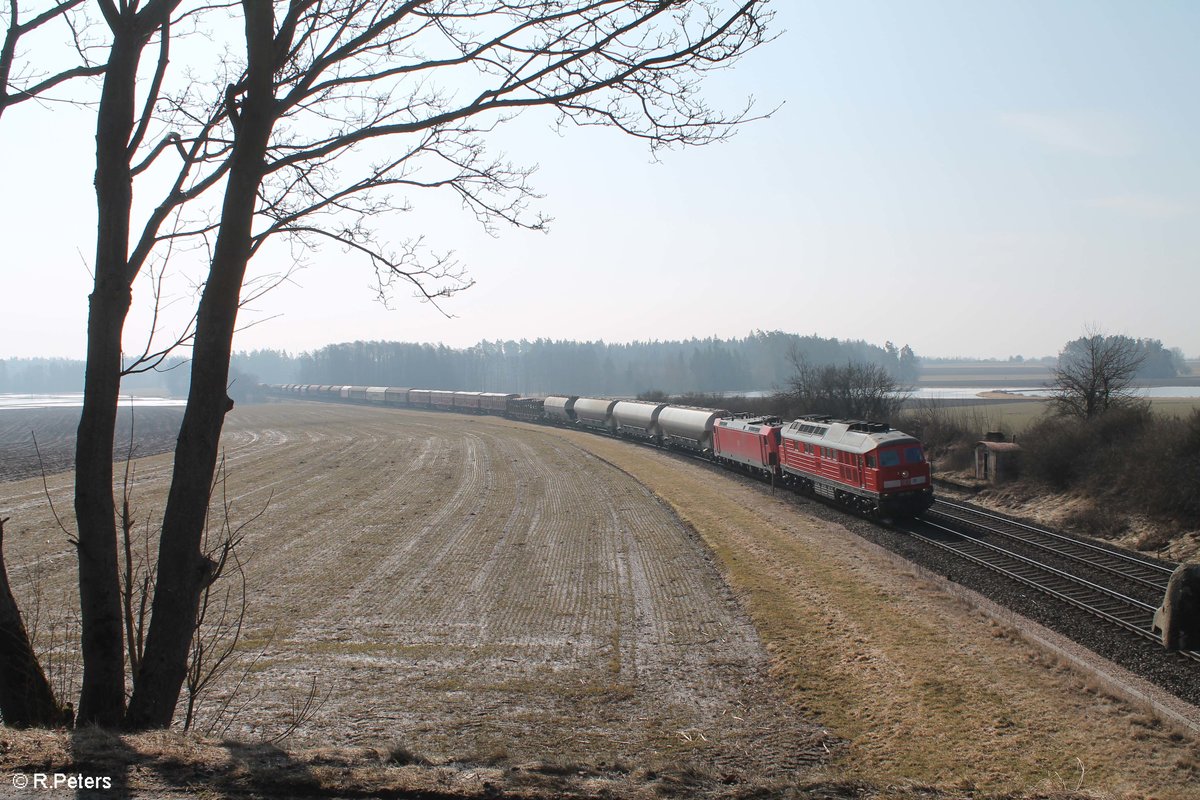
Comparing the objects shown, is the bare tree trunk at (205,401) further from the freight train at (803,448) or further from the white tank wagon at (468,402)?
the white tank wagon at (468,402)

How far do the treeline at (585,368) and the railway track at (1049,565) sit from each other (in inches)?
4856

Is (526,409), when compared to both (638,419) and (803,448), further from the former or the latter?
(803,448)

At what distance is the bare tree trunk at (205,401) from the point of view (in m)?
5.75

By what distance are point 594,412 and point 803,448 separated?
35025 mm

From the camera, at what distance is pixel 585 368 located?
171 m

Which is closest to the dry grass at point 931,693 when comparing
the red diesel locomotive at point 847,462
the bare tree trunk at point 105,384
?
the red diesel locomotive at point 847,462

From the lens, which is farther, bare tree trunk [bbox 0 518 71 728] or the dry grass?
the dry grass

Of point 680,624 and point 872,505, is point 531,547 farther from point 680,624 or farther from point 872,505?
point 872,505

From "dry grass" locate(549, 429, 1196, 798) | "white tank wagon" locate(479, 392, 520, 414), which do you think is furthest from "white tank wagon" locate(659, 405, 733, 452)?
"white tank wagon" locate(479, 392, 520, 414)

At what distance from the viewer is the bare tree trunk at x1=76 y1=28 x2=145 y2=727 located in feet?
19.5

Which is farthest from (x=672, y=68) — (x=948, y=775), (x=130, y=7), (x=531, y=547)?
(x=531, y=547)

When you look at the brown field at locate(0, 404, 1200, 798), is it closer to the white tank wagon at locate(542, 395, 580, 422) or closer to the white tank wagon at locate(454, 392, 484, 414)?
the white tank wagon at locate(542, 395, 580, 422)

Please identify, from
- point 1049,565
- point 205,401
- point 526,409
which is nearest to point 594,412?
point 526,409

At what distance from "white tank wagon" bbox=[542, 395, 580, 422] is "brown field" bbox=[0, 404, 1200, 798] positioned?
45004 mm
